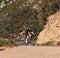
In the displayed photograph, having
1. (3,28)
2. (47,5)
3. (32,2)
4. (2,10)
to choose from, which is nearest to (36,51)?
(47,5)

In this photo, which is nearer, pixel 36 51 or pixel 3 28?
pixel 36 51

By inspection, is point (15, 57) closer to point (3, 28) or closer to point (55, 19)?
point (55, 19)

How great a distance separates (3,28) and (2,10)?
153 ft

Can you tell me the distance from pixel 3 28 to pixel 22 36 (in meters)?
12.9

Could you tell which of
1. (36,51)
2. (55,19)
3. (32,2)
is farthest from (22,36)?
(36,51)

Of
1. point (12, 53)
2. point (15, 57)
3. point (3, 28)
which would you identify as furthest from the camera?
point (3, 28)

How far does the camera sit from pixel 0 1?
639ft

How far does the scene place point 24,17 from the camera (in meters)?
144

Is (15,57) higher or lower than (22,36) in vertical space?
higher

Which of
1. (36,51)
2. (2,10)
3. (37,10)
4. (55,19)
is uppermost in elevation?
(36,51)

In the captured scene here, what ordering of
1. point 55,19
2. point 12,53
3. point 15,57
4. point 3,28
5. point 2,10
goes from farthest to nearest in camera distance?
point 2,10 → point 3,28 → point 55,19 → point 12,53 → point 15,57

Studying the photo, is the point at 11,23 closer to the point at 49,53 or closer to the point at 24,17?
the point at 24,17

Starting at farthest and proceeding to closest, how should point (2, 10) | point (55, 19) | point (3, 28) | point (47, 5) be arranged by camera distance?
1. point (2, 10)
2. point (3, 28)
3. point (47, 5)
4. point (55, 19)

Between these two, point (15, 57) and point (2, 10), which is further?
point (2, 10)
